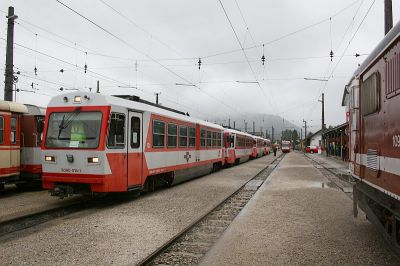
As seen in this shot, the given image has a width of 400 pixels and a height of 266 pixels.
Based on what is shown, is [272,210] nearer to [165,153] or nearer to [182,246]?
[182,246]

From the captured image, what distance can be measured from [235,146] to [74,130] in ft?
66.6

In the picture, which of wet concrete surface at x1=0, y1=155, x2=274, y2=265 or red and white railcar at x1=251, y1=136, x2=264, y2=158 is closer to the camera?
wet concrete surface at x1=0, y1=155, x2=274, y2=265

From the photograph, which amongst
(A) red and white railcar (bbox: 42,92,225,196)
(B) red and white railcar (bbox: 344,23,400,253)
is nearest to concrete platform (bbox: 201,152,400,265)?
(B) red and white railcar (bbox: 344,23,400,253)

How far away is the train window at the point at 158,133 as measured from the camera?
1289cm

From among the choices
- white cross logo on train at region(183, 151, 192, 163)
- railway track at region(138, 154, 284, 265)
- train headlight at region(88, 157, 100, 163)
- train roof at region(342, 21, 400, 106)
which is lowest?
railway track at region(138, 154, 284, 265)

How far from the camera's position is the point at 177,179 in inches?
609

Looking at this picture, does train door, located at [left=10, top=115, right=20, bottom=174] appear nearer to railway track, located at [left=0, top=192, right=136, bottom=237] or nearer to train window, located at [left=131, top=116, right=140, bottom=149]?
railway track, located at [left=0, top=192, right=136, bottom=237]

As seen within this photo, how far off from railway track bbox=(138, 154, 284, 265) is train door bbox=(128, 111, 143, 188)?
2574 millimetres

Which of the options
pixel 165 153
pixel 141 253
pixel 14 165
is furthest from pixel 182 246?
pixel 14 165

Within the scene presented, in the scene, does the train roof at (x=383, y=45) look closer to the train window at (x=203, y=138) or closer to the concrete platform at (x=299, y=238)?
the concrete platform at (x=299, y=238)

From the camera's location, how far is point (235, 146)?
2975cm

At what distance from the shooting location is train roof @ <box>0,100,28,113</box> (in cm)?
1222

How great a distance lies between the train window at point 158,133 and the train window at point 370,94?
7295 millimetres

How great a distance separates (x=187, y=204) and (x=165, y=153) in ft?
10.7
